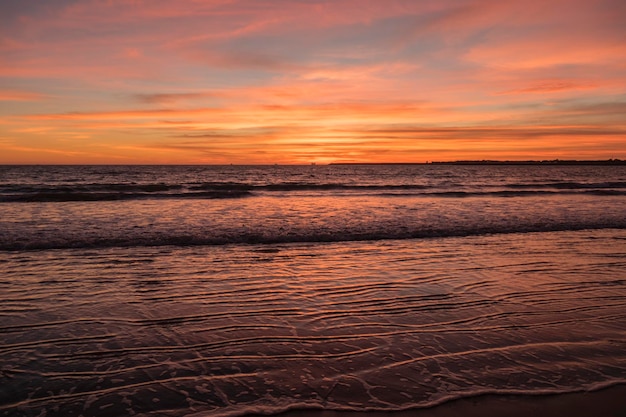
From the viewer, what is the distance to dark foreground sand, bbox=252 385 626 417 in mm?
3525

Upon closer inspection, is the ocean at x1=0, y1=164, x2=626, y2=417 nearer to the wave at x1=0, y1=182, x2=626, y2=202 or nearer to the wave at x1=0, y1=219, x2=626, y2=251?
the wave at x1=0, y1=219, x2=626, y2=251

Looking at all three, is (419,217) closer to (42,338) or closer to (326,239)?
(326,239)

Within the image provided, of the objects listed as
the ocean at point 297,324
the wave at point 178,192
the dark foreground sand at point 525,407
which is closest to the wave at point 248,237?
the ocean at point 297,324

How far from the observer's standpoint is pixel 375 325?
553cm

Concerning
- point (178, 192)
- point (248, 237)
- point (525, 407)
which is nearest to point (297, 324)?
point (525, 407)

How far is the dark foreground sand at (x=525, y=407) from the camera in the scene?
353cm

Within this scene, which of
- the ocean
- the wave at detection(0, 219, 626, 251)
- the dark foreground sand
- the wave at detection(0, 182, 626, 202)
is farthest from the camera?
the wave at detection(0, 182, 626, 202)

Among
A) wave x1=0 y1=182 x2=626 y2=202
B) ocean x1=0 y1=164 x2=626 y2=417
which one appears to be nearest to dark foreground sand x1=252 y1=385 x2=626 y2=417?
ocean x1=0 y1=164 x2=626 y2=417

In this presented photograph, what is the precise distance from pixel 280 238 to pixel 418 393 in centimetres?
961

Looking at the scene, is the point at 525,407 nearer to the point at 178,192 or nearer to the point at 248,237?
the point at 248,237

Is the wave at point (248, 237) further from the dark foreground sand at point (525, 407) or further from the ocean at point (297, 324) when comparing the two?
the dark foreground sand at point (525, 407)

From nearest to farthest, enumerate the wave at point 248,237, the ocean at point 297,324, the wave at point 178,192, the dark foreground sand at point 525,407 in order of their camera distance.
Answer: the dark foreground sand at point 525,407 → the ocean at point 297,324 → the wave at point 248,237 → the wave at point 178,192

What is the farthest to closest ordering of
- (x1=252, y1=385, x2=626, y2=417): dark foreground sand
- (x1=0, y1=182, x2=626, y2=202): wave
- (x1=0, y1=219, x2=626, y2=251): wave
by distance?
(x1=0, y1=182, x2=626, y2=202): wave, (x1=0, y1=219, x2=626, y2=251): wave, (x1=252, y1=385, x2=626, y2=417): dark foreground sand

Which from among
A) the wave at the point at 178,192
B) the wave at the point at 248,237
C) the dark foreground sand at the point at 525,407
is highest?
the wave at the point at 178,192
